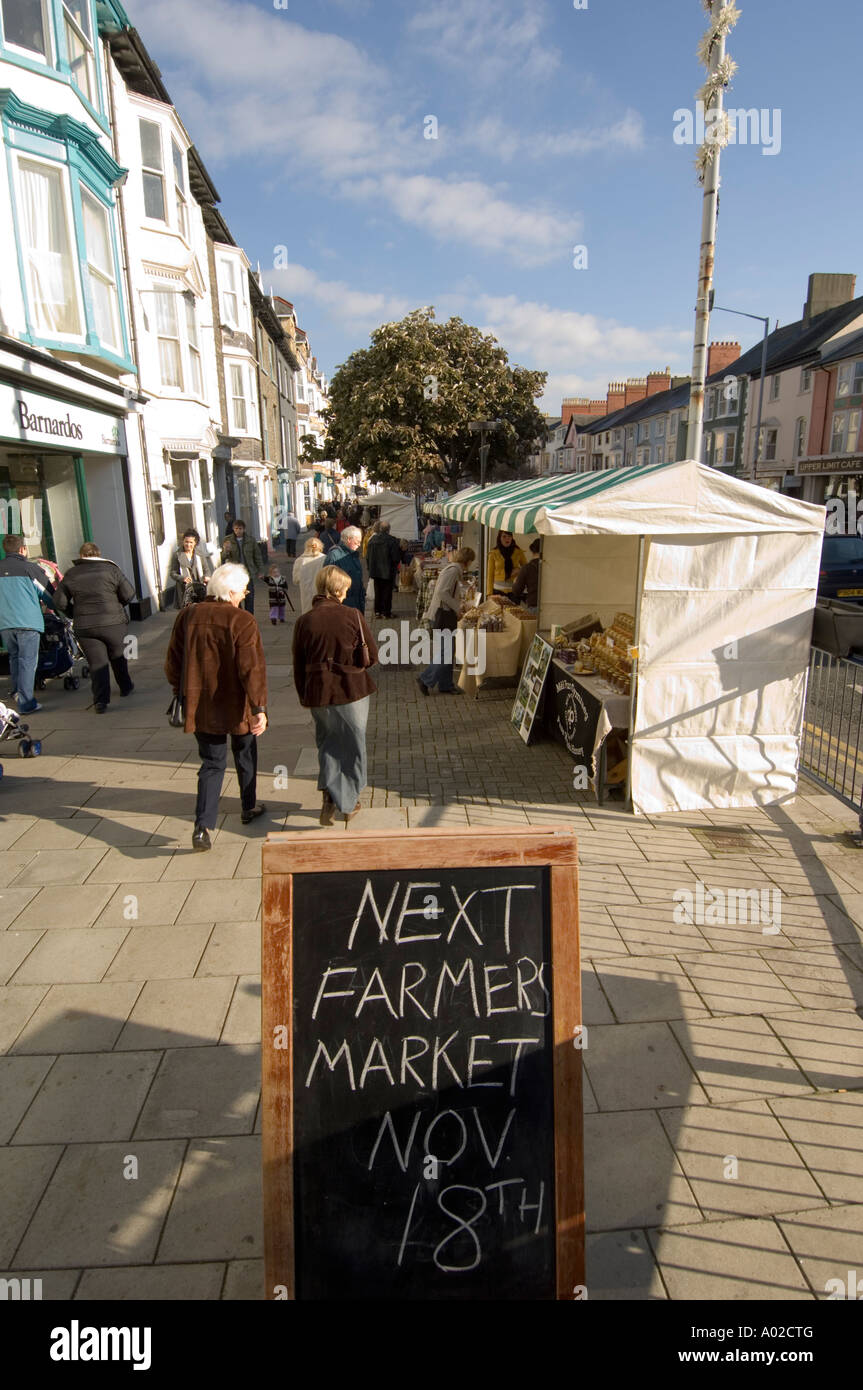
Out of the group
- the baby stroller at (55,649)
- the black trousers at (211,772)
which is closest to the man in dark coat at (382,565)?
the baby stroller at (55,649)

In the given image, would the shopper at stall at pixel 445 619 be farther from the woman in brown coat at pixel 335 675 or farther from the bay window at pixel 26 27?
the bay window at pixel 26 27

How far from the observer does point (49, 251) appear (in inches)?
428

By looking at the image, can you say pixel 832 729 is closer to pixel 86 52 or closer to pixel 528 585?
pixel 528 585

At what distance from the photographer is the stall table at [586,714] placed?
603cm

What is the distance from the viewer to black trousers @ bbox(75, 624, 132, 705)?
8469 millimetres

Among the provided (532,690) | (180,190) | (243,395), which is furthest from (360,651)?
(243,395)

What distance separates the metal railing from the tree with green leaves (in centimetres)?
2440

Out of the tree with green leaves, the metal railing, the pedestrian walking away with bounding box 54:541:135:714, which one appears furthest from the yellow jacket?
the tree with green leaves

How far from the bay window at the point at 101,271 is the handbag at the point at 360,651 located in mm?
9751

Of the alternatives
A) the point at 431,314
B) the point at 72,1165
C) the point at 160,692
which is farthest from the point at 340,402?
the point at 72,1165

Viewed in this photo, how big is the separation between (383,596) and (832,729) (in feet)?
32.0
